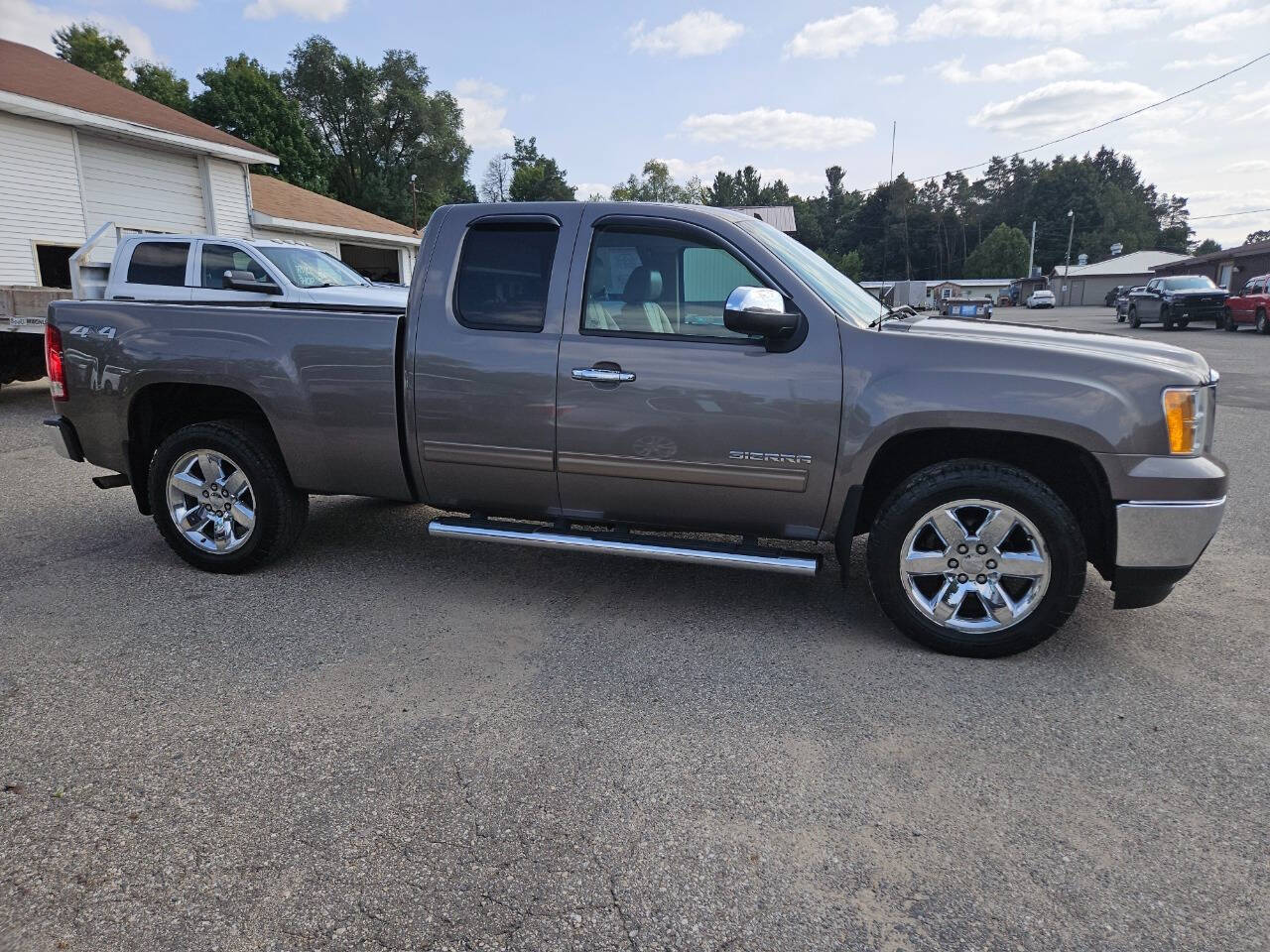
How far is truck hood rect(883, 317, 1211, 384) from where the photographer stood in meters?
3.32

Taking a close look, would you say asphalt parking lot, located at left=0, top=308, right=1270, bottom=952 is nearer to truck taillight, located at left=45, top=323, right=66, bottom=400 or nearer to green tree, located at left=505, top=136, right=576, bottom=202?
truck taillight, located at left=45, top=323, right=66, bottom=400

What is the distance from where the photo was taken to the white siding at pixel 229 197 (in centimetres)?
1866

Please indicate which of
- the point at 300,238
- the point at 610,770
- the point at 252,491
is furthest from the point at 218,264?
the point at 300,238

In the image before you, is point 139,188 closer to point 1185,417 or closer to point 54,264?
point 54,264

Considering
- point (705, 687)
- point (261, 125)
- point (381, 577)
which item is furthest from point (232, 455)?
point (261, 125)

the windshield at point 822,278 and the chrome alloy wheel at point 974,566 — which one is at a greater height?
the windshield at point 822,278

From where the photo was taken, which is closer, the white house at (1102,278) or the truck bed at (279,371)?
the truck bed at (279,371)

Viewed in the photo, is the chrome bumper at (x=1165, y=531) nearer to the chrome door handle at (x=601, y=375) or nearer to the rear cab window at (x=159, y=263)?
the chrome door handle at (x=601, y=375)

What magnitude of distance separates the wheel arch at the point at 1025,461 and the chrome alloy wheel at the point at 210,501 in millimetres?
3242

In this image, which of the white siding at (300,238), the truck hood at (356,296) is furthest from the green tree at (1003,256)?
the truck hood at (356,296)

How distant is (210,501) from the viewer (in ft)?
14.8

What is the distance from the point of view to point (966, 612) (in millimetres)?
3576

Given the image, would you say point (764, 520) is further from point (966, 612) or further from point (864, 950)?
point (864, 950)

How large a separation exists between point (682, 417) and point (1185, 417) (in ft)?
6.70
